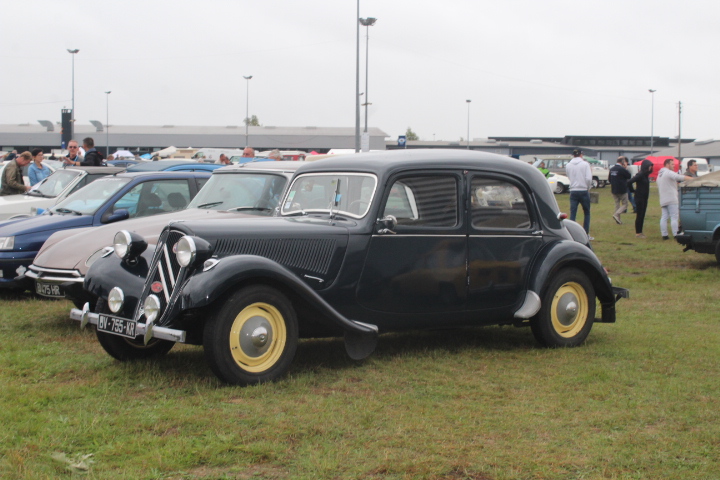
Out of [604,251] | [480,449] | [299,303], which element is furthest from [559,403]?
[604,251]

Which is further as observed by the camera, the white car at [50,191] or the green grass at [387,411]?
the white car at [50,191]

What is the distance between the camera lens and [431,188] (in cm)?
626

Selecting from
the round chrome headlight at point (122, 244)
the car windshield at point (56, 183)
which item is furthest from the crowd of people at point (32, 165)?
the round chrome headlight at point (122, 244)

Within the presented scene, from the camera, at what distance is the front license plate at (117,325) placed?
5292 mm

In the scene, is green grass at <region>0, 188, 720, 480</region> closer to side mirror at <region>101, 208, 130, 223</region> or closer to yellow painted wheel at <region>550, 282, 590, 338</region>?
yellow painted wheel at <region>550, 282, 590, 338</region>

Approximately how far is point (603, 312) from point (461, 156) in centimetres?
202

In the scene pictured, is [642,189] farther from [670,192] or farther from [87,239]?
[87,239]

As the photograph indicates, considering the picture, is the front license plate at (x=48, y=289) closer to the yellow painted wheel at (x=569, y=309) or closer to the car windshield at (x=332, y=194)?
the car windshield at (x=332, y=194)

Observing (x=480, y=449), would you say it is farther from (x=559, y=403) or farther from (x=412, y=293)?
(x=412, y=293)

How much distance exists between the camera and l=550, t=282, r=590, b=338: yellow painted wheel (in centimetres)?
679

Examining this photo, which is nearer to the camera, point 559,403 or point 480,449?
point 480,449

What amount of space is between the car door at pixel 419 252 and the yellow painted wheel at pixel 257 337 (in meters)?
0.73

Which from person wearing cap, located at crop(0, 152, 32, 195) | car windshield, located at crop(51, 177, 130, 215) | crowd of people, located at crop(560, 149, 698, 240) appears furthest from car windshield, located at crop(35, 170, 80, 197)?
crowd of people, located at crop(560, 149, 698, 240)

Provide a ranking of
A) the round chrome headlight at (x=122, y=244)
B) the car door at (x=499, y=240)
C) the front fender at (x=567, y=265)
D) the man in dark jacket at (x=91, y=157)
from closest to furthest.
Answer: the round chrome headlight at (x=122, y=244) < the car door at (x=499, y=240) < the front fender at (x=567, y=265) < the man in dark jacket at (x=91, y=157)
